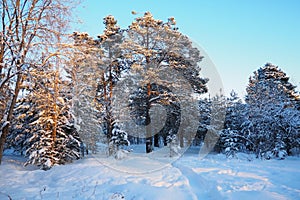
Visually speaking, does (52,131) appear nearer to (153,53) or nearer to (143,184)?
(143,184)

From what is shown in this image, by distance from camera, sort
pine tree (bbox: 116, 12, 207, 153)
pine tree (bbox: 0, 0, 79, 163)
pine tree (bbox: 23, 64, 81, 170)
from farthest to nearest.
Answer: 1. pine tree (bbox: 116, 12, 207, 153)
2. pine tree (bbox: 23, 64, 81, 170)
3. pine tree (bbox: 0, 0, 79, 163)

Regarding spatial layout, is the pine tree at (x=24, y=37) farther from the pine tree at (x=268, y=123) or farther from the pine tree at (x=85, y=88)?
the pine tree at (x=268, y=123)

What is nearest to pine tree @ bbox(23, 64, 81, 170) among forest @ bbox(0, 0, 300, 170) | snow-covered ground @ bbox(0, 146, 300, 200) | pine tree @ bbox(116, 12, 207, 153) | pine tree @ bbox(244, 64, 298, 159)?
forest @ bbox(0, 0, 300, 170)

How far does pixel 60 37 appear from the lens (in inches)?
253

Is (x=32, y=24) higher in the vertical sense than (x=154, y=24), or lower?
lower

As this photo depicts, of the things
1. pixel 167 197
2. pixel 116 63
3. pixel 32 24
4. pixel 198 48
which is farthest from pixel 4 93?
pixel 198 48

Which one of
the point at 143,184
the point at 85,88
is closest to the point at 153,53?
the point at 85,88

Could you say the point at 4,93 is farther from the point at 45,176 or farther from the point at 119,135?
the point at 119,135

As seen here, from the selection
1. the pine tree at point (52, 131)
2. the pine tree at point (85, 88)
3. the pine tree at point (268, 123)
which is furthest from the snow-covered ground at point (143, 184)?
the pine tree at point (268, 123)

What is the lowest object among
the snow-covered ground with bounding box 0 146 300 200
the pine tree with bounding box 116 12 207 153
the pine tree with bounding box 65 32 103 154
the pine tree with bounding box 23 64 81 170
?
the snow-covered ground with bounding box 0 146 300 200

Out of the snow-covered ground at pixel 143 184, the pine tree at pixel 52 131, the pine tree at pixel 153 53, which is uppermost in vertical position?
the pine tree at pixel 153 53

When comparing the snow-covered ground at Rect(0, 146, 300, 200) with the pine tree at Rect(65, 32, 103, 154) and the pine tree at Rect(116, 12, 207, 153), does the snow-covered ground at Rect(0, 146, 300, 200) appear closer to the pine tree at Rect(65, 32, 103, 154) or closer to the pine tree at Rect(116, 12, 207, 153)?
the pine tree at Rect(65, 32, 103, 154)

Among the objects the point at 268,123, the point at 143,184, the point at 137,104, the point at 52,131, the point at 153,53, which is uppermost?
the point at 153,53

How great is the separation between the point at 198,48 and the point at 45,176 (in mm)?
14576
